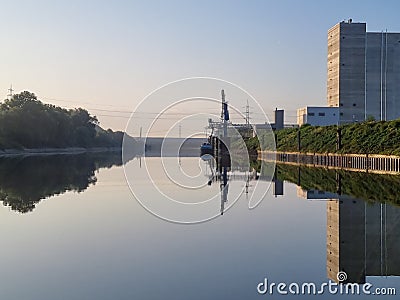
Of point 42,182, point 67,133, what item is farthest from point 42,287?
point 67,133

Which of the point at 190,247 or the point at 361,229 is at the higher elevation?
the point at 361,229

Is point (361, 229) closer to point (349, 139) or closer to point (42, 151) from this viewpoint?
point (349, 139)

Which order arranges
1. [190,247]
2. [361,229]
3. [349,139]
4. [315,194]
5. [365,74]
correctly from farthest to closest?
[365,74] → [349,139] → [315,194] → [361,229] → [190,247]

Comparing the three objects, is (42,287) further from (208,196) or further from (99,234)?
(208,196)

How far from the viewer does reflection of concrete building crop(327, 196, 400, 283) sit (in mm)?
6398

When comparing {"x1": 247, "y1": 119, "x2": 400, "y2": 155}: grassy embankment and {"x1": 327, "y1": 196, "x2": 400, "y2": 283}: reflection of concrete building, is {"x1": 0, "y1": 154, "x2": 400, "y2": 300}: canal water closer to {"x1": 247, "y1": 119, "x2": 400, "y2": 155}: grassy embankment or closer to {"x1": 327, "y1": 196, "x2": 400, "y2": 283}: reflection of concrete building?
{"x1": 327, "y1": 196, "x2": 400, "y2": 283}: reflection of concrete building

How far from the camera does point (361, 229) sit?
925cm

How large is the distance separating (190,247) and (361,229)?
327 centimetres

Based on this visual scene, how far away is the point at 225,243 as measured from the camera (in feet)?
26.4

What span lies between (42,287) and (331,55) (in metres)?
50.1

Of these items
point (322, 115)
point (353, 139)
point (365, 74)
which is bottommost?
point (353, 139)

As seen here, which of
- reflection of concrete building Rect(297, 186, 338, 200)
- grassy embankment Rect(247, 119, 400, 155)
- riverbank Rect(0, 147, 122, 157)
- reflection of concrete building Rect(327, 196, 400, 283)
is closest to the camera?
reflection of concrete building Rect(327, 196, 400, 283)

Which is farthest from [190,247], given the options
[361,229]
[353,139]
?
[353,139]

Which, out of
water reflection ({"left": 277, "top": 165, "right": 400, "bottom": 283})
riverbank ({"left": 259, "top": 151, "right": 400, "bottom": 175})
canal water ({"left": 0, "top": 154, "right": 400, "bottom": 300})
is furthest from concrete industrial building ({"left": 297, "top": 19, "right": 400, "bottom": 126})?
canal water ({"left": 0, "top": 154, "right": 400, "bottom": 300})
